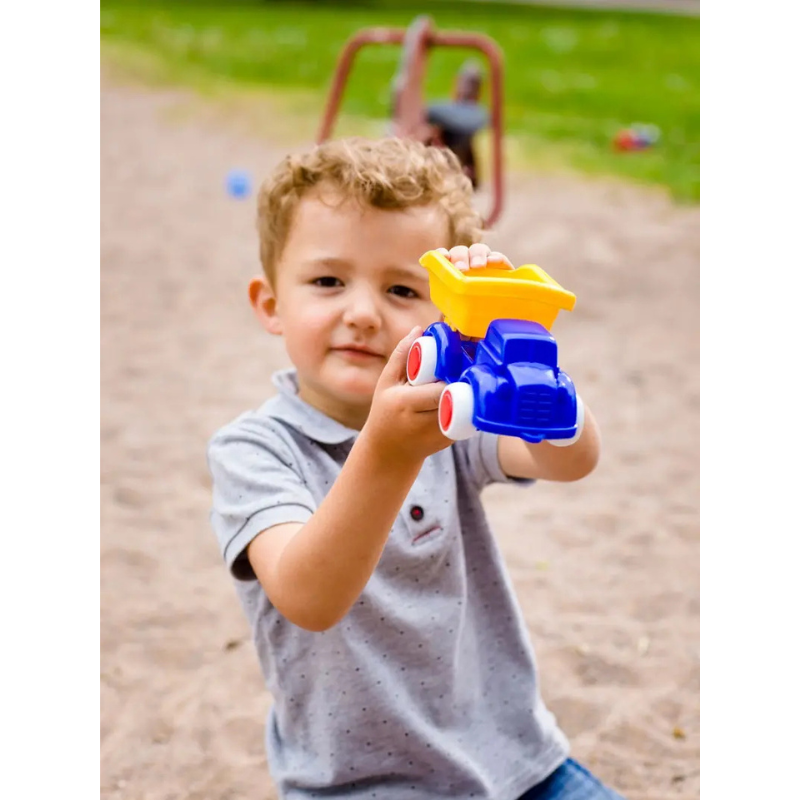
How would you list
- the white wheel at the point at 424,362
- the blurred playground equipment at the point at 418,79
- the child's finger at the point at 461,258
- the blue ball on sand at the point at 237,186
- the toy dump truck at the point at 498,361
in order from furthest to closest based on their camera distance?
the blue ball on sand at the point at 237,186 < the blurred playground equipment at the point at 418,79 < the child's finger at the point at 461,258 < the white wheel at the point at 424,362 < the toy dump truck at the point at 498,361

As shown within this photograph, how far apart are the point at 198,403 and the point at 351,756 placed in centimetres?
235

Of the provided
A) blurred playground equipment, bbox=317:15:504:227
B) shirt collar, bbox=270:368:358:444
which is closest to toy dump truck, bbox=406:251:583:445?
shirt collar, bbox=270:368:358:444

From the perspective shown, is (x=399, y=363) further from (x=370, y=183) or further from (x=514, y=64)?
(x=514, y=64)

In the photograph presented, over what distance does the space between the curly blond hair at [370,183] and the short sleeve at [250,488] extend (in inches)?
10.7

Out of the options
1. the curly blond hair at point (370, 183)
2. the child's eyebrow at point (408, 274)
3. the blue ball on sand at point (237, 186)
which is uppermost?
the blue ball on sand at point (237, 186)

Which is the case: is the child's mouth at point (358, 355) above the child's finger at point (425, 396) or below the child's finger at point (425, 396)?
above

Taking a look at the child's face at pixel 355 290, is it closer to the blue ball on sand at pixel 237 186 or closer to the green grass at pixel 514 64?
the blue ball on sand at pixel 237 186

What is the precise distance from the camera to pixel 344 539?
1095mm

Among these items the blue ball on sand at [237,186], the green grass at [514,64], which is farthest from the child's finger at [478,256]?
the green grass at [514,64]

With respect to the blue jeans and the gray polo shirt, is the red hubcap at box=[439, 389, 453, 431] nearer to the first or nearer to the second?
the gray polo shirt

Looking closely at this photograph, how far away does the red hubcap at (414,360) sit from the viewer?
1.02 metres

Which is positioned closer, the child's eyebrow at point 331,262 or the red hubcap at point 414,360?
the red hubcap at point 414,360

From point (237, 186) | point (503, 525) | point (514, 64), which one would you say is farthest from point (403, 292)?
point (514, 64)

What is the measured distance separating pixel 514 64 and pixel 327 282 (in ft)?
41.3
